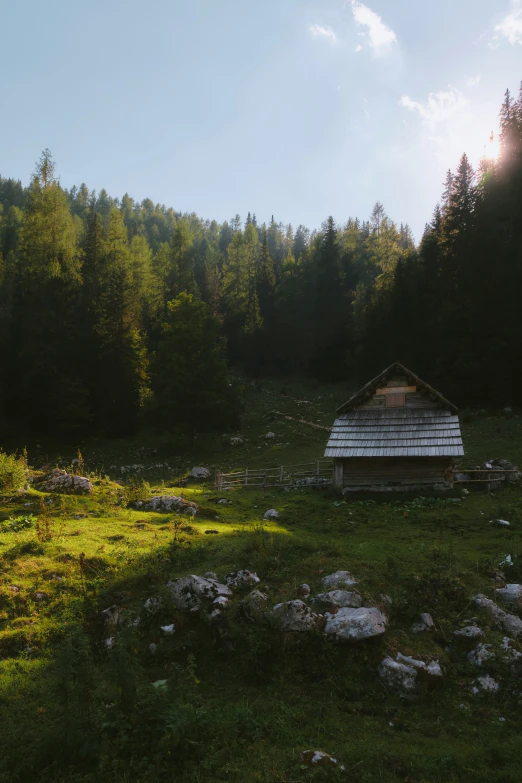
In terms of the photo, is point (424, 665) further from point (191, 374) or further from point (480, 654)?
point (191, 374)

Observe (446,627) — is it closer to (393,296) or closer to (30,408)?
(30,408)

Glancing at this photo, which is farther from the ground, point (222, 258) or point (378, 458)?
point (222, 258)

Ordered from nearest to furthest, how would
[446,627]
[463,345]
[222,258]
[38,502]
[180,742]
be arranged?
[180,742], [446,627], [38,502], [463,345], [222,258]

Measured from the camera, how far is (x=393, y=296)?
5609 centimetres

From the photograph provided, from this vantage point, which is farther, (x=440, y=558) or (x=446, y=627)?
(x=440, y=558)

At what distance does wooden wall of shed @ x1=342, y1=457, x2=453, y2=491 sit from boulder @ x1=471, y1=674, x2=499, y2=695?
53.3 ft

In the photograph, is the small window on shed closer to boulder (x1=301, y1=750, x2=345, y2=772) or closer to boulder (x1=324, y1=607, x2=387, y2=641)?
boulder (x1=324, y1=607, x2=387, y2=641)

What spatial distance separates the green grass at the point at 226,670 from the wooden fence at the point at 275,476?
1065cm

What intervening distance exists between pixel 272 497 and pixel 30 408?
27.2m

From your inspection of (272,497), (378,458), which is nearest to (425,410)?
(378,458)

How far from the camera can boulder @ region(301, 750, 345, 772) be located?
6.24m

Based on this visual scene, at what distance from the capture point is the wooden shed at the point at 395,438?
23609mm

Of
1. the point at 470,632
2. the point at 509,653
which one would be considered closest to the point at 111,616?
the point at 470,632

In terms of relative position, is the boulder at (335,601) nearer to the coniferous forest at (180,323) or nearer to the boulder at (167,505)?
the boulder at (167,505)
